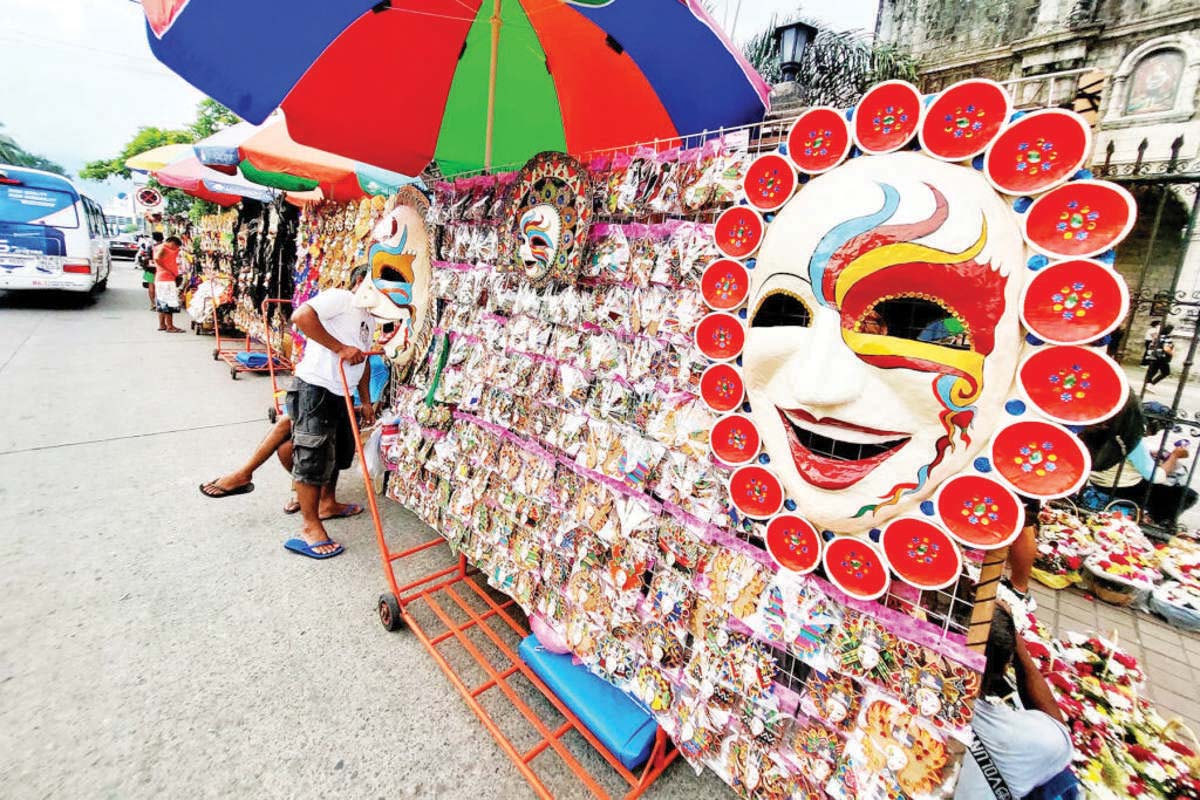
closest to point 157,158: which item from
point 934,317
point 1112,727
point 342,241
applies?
point 342,241

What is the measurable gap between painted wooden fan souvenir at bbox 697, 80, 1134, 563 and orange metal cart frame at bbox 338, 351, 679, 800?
123 centimetres

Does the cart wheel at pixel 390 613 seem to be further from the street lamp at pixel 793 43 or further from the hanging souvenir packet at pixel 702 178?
the street lamp at pixel 793 43

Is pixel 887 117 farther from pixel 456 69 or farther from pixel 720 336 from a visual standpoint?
pixel 456 69

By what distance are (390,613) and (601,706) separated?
1.21 meters

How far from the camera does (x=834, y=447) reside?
4.74ft

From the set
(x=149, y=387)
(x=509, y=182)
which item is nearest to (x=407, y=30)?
(x=509, y=182)

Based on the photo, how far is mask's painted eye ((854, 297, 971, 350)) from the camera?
3.95ft

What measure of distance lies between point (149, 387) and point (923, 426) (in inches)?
307

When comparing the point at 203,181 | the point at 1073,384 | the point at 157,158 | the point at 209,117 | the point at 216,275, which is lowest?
the point at 1073,384

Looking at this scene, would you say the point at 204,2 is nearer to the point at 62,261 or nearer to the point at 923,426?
the point at 923,426

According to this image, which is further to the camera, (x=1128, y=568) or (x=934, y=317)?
(x=1128, y=568)

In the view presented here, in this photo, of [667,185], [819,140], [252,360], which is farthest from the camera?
[252,360]

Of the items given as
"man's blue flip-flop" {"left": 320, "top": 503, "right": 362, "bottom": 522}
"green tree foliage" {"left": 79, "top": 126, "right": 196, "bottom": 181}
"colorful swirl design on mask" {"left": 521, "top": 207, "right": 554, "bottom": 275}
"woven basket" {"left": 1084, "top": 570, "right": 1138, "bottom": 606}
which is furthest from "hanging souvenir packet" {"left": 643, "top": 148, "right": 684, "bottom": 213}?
"green tree foliage" {"left": 79, "top": 126, "right": 196, "bottom": 181}

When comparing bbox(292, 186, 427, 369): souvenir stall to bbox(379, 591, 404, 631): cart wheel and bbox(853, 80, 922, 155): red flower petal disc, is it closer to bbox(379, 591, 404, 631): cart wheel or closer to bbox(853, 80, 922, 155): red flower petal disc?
bbox(379, 591, 404, 631): cart wheel
